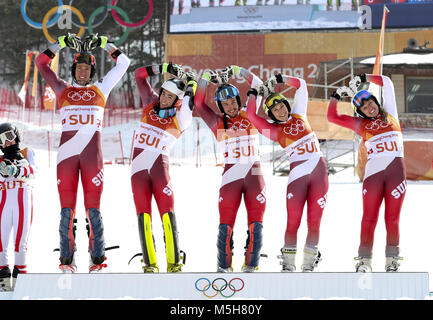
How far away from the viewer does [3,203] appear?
5980 mm

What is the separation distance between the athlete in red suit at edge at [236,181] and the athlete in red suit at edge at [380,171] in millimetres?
964

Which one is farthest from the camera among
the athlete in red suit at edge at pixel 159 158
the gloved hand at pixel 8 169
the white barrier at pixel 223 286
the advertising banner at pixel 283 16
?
the advertising banner at pixel 283 16

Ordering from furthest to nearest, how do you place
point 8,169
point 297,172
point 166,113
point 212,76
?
point 212,76 → point 166,113 → point 297,172 → point 8,169

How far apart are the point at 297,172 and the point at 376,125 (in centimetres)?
85

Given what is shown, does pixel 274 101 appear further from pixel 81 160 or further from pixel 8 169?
pixel 8 169

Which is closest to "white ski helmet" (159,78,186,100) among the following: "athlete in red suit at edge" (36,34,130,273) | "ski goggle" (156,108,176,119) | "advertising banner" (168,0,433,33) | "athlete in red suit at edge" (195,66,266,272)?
"ski goggle" (156,108,176,119)

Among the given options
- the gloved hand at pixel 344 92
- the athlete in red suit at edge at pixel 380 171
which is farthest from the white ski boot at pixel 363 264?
the gloved hand at pixel 344 92

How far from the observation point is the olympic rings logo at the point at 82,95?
6.21m

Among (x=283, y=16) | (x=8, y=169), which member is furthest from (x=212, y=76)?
(x=283, y=16)

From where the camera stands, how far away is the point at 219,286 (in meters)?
5.49

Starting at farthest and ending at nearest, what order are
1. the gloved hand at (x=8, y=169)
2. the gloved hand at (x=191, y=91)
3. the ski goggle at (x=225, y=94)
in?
1. the gloved hand at (x=191, y=91)
2. the ski goggle at (x=225, y=94)
3. the gloved hand at (x=8, y=169)

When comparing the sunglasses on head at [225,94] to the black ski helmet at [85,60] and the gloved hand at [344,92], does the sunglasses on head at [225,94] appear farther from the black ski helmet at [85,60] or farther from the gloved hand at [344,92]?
the black ski helmet at [85,60]

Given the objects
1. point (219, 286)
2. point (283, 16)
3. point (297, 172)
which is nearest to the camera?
point (219, 286)
